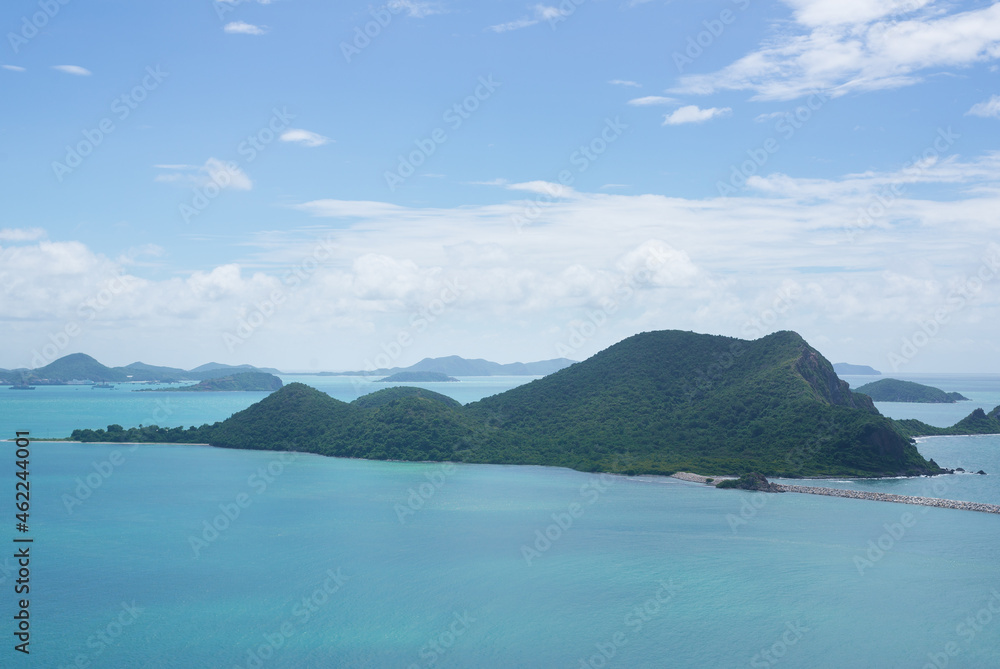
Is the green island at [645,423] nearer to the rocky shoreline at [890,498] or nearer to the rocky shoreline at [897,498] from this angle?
the rocky shoreline at [890,498]

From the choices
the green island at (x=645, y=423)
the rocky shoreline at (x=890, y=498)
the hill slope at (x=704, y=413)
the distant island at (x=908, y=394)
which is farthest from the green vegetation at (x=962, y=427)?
the distant island at (x=908, y=394)

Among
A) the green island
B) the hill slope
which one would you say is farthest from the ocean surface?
the green island

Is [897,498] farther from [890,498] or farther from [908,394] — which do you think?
[908,394]

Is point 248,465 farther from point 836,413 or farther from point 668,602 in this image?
point 836,413

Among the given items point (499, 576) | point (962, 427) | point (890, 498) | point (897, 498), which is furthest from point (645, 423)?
point (962, 427)

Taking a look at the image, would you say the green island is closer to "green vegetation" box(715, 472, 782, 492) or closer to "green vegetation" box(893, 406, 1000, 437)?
"green vegetation" box(893, 406, 1000, 437)
